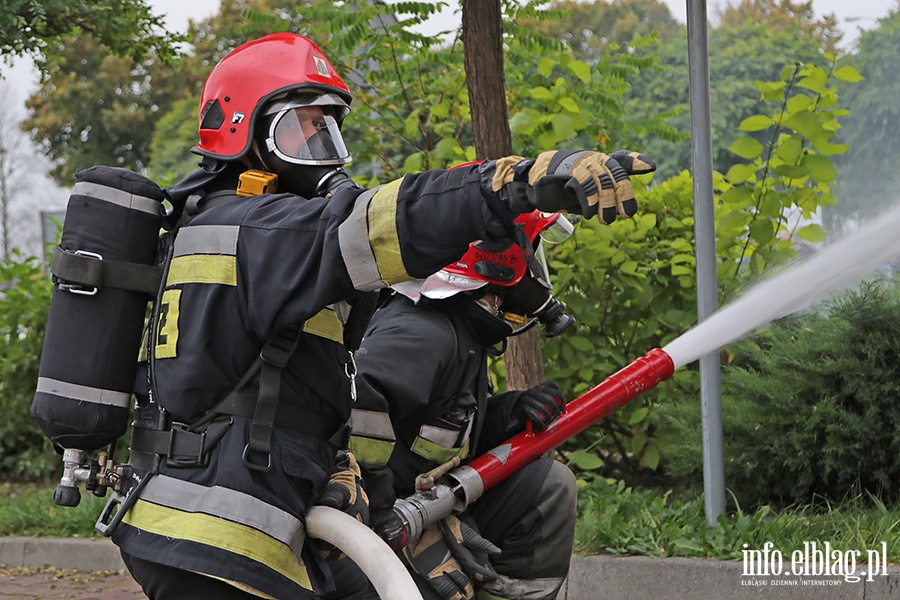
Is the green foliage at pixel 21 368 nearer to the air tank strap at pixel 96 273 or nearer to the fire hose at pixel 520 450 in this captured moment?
the fire hose at pixel 520 450

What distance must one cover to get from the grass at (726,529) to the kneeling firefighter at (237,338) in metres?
2.40

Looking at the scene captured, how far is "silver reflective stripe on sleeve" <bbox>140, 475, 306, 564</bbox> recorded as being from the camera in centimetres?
246

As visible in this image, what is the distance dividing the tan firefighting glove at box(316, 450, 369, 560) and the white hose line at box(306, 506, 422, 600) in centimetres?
10

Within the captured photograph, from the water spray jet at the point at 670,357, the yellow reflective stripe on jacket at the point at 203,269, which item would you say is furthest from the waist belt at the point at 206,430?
the water spray jet at the point at 670,357

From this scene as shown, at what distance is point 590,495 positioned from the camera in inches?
220

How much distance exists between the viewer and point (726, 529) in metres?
4.78

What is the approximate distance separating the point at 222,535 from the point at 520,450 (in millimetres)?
1543

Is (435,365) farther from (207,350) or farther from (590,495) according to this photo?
(590,495)

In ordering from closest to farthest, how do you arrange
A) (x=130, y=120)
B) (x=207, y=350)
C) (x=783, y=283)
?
(x=207, y=350), (x=783, y=283), (x=130, y=120)

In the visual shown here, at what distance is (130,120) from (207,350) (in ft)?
89.3

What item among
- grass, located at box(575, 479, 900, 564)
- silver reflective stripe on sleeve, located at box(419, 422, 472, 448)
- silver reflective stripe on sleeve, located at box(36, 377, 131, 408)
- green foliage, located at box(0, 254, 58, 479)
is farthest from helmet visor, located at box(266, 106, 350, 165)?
green foliage, located at box(0, 254, 58, 479)

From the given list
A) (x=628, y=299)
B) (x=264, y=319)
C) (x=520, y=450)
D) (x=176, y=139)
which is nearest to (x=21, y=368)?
(x=628, y=299)

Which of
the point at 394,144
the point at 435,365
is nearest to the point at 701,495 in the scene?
the point at 435,365

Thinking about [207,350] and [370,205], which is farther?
[207,350]
